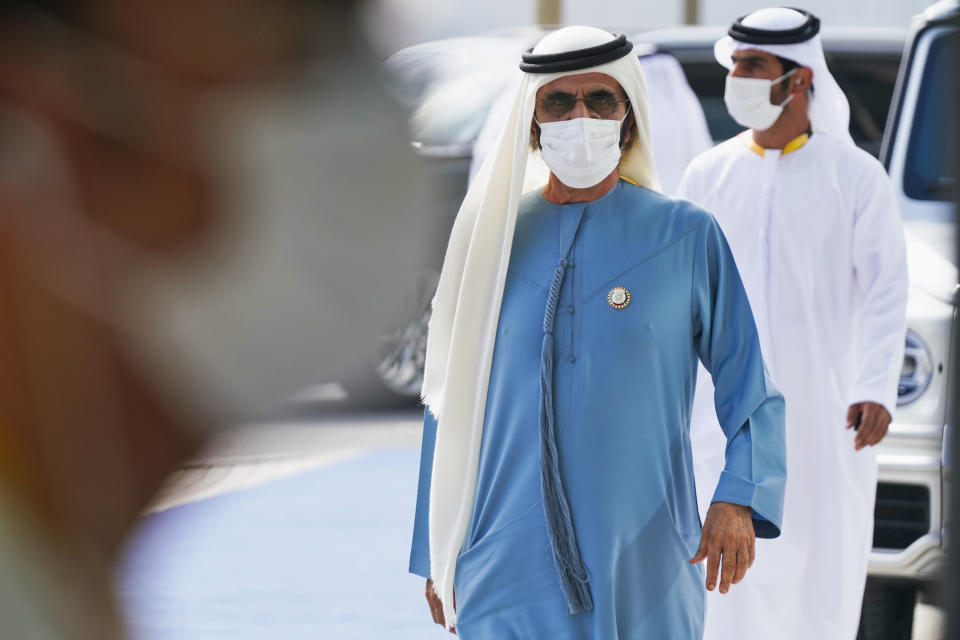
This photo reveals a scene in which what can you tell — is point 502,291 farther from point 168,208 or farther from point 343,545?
point 343,545

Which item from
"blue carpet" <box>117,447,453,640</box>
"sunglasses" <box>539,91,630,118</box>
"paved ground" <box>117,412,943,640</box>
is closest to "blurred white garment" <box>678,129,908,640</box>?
"paved ground" <box>117,412,943,640</box>

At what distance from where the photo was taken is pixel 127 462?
0.70 metres

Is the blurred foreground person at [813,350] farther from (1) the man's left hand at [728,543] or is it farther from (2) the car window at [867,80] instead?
(2) the car window at [867,80]

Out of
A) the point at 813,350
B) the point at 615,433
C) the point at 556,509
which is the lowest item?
the point at 813,350

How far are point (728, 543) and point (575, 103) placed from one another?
0.91 meters

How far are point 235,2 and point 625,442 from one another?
2000mm

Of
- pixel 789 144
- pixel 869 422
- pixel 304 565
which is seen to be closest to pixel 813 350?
pixel 869 422

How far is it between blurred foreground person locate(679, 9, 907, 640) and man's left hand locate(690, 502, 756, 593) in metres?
1.42

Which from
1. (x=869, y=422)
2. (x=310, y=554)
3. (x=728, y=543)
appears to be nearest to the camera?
(x=728, y=543)

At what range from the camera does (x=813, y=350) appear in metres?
4.12

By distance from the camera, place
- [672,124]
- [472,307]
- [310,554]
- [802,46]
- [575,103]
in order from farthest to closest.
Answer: [310,554]
[672,124]
[802,46]
[575,103]
[472,307]

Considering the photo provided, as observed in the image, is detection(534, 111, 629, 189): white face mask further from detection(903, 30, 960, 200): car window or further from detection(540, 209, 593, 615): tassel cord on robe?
detection(903, 30, 960, 200): car window

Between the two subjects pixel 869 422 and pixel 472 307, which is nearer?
pixel 472 307

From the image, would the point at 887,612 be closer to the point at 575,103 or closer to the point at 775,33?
the point at 775,33
